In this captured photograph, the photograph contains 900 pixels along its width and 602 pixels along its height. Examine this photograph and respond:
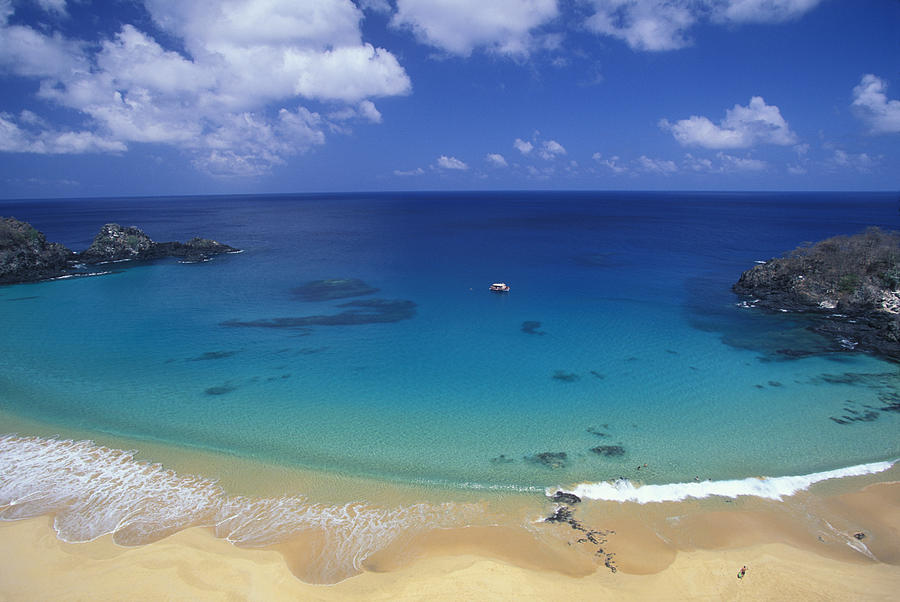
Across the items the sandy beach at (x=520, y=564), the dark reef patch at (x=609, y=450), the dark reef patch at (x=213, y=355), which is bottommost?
the sandy beach at (x=520, y=564)

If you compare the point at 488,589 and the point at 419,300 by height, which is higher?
the point at 419,300

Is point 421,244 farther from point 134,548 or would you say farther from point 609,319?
point 134,548

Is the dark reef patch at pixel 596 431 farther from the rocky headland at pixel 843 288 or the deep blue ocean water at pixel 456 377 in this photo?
the rocky headland at pixel 843 288

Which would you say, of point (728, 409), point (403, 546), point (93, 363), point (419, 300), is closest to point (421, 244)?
point (419, 300)

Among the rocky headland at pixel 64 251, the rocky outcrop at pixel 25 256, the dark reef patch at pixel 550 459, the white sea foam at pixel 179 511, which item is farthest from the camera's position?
the rocky headland at pixel 64 251

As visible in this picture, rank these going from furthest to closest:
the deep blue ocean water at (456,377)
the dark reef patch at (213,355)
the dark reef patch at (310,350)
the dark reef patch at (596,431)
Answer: the dark reef patch at (310,350) < the dark reef patch at (213,355) < the dark reef patch at (596,431) < the deep blue ocean water at (456,377)

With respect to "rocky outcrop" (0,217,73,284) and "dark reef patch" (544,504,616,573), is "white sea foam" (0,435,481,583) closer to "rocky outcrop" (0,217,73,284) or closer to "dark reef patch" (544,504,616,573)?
"dark reef patch" (544,504,616,573)

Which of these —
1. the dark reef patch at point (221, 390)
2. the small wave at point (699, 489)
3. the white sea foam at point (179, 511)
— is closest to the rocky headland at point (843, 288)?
the small wave at point (699, 489)
